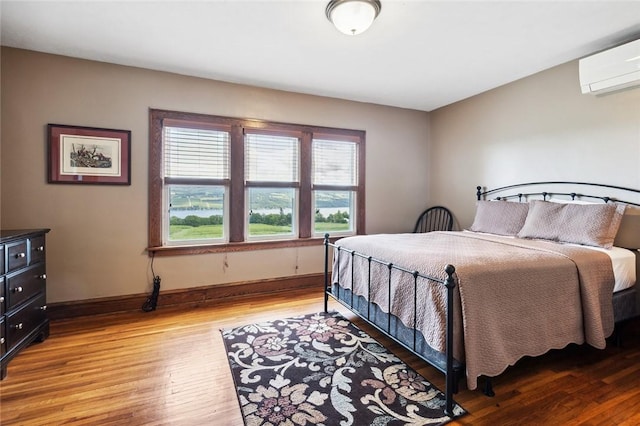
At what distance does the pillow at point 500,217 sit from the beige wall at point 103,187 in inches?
81.0

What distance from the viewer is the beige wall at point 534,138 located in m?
2.68

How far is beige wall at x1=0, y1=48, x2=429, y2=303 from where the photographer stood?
2773 mm

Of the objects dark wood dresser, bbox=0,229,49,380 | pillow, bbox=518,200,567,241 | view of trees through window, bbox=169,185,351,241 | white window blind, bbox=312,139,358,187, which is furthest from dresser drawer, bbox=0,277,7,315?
pillow, bbox=518,200,567,241

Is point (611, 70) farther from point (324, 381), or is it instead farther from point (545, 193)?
point (324, 381)

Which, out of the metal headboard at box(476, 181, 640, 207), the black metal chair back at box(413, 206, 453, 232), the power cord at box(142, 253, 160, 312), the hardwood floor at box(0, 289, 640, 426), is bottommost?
the hardwood floor at box(0, 289, 640, 426)

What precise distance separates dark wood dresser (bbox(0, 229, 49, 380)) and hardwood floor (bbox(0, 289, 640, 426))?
127mm

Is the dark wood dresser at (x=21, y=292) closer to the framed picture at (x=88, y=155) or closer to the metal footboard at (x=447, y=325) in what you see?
the framed picture at (x=88, y=155)

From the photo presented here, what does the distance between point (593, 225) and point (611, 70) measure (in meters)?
1.27

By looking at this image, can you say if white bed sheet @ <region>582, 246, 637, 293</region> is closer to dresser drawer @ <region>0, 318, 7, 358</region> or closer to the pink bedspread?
the pink bedspread

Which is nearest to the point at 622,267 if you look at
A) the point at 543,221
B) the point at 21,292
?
the point at 543,221

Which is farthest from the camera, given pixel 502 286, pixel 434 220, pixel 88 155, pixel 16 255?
pixel 434 220

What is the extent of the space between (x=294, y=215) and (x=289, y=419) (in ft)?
8.41

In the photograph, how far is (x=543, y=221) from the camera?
9.18ft

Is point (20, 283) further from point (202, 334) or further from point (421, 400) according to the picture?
point (421, 400)
